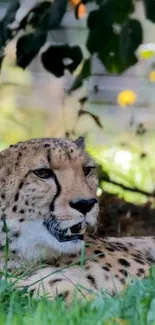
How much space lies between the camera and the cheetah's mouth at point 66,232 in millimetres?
3887

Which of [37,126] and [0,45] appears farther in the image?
[37,126]

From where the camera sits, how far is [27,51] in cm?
468

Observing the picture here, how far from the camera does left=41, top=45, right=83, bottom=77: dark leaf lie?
4.82 meters

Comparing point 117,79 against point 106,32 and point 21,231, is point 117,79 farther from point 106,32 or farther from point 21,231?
point 21,231

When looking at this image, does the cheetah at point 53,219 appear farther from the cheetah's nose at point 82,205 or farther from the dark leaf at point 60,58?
the dark leaf at point 60,58

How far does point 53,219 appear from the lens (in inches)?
153

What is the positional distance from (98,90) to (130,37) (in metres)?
2.08

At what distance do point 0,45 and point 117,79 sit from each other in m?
3.12

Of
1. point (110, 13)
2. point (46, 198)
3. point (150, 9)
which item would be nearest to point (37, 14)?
point (110, 13)

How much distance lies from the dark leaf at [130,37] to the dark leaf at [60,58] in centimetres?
39

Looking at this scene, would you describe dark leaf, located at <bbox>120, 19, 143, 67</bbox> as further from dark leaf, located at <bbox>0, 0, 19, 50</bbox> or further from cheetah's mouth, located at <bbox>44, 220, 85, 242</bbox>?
cheetah's mouth, located at <bbox>44, 220, 85, 242</bbox>

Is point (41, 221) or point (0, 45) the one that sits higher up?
point (0, 45)

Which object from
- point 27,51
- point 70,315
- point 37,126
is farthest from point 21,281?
point 37,126

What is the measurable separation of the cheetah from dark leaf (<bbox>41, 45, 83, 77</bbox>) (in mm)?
794
